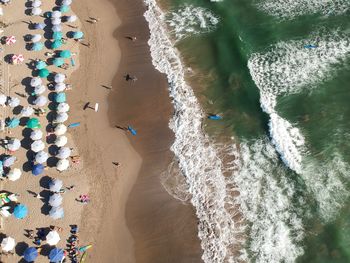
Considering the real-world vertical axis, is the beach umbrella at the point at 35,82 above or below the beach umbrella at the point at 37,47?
below

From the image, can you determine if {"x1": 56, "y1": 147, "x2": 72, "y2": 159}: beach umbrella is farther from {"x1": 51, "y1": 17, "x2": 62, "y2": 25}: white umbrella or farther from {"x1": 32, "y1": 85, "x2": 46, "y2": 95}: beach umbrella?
{"x1": 51, "y1": 17, "x2": 62, "y2": 25}: white umbrella

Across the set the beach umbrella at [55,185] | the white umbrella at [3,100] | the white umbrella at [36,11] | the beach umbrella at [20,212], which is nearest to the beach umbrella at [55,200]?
the beach umbrella at [55,185]

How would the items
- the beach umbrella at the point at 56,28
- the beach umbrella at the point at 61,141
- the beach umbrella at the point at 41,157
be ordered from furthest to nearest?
the beach umbrella at the point at 56,28 → the beach umbrella at the point at 61,141 → the beach umbrella at the point at 41,157

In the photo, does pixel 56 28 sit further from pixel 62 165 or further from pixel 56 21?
pixel 62 165

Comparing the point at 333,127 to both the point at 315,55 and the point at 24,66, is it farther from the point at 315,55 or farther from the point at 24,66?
the point at 24,66

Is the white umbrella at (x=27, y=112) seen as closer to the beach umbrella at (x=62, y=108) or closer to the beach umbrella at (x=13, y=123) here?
the beach umbrella at (x=13, y=123)

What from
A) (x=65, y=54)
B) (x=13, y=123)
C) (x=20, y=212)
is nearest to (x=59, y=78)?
(x=65, y=54)
